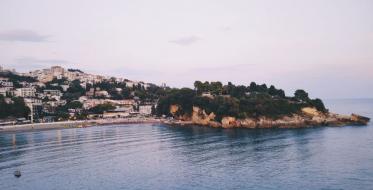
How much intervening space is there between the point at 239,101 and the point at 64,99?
7843cm

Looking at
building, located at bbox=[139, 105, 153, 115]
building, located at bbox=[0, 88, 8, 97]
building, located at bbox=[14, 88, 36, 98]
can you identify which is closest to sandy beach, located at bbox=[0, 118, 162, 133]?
building, located at bbox=[139, 105, 153, 115]

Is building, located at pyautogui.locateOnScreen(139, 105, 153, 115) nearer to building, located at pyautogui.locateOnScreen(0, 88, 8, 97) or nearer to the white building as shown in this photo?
the white building

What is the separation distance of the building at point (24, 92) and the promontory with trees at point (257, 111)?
2472 inches

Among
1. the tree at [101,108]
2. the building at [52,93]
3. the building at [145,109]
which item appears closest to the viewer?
the tree at [101,108]

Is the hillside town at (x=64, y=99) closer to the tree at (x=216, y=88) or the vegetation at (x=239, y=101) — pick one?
the vegetation at (x=239, y=101)

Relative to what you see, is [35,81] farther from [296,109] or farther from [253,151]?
[253,151]

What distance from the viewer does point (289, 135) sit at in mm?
70000

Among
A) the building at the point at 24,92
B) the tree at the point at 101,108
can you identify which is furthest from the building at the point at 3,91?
the tree at the point at 101,108

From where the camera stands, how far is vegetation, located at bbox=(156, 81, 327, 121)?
89.6 meters

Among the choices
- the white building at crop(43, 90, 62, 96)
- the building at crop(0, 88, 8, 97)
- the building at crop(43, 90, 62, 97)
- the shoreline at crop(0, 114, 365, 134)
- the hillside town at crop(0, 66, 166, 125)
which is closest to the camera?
the shoreline at crop(0, 114, 365, 134)

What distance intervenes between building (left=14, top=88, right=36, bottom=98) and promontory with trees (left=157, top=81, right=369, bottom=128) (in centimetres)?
6278

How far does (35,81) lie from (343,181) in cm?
16382

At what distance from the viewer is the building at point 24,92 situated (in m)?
142

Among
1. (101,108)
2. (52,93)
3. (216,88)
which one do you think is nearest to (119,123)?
(101,108)
